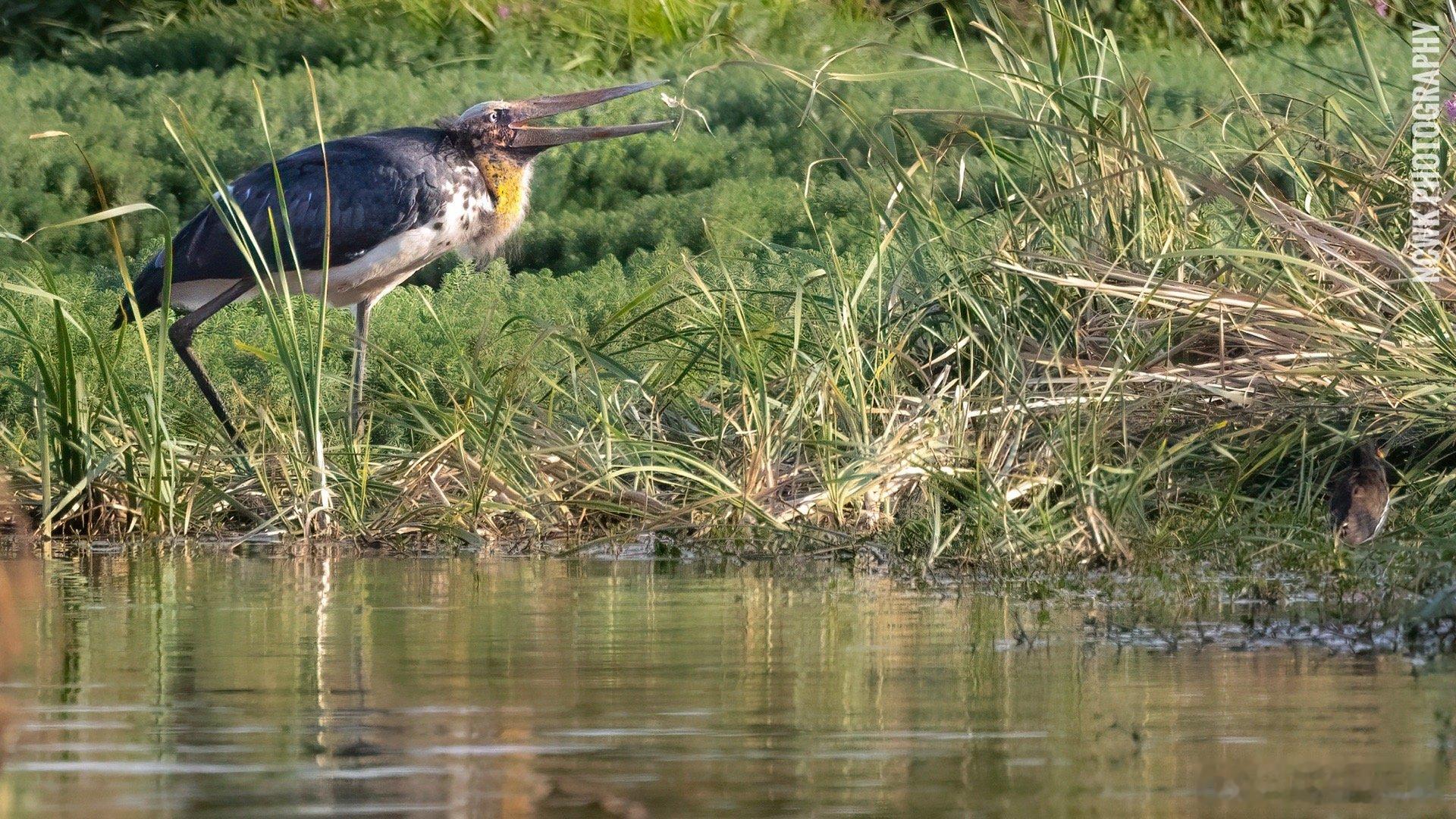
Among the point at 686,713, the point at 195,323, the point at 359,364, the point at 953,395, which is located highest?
the point at 195,323

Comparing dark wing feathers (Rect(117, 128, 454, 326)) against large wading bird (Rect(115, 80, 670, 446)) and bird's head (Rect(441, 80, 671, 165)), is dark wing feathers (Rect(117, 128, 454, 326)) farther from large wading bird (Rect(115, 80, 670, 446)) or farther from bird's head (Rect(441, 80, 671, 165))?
bird's head (Rect(441, 80, 671, 165))

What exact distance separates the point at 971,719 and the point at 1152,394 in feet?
10.3

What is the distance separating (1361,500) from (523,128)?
4862mm

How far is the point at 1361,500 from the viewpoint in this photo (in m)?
5.73

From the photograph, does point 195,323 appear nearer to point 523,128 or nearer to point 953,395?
point 523,128

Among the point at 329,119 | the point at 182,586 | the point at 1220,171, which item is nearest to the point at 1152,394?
the point at 1220,171

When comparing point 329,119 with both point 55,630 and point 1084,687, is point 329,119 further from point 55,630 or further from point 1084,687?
point 1084,687

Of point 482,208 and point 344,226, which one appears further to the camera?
point 482,208

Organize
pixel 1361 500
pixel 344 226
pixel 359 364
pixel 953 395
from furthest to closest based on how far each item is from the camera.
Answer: pixel 344 226 < pixel 359 364 < pixel 953 395 < pixel 1361 500

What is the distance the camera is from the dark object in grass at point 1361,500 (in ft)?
18.5

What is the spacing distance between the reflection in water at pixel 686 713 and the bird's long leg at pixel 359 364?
2.30 metres

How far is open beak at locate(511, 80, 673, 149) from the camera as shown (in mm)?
9625

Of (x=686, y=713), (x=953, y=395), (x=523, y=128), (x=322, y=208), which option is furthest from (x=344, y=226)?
(x=686, y=713)

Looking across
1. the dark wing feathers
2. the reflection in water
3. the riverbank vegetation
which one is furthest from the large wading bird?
the reflection in water
